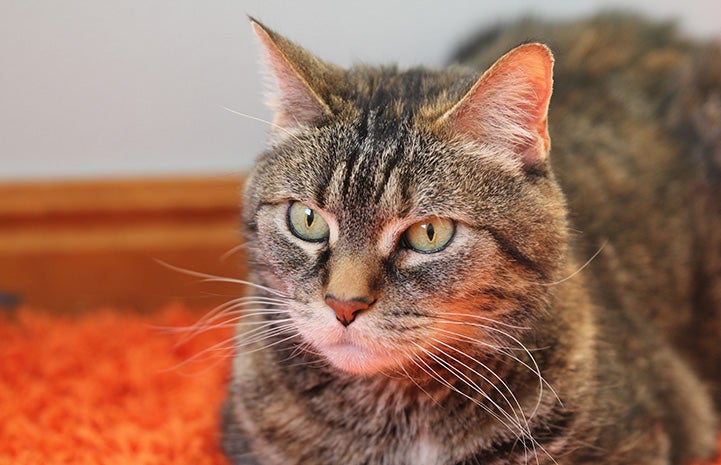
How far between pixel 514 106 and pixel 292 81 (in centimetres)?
30

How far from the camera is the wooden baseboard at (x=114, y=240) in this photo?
1.91 meters

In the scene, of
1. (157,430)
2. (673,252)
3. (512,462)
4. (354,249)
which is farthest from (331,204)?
(673,252)

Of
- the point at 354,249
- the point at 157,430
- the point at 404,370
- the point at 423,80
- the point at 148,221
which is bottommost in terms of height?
the point at 157,430

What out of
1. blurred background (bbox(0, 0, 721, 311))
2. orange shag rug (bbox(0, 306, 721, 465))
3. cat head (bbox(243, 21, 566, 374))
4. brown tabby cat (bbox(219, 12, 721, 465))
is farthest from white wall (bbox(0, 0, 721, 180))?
cat head (bbox(243, 21, 566, 374))

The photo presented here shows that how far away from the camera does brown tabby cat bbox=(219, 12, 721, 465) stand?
107 cm

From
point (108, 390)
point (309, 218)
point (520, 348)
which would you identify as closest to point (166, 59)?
point (108, 390)

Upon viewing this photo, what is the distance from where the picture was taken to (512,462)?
1.16 metres

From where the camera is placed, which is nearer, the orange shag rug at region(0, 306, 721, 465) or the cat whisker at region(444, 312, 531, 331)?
the cat whisker at region(444, 312, 531, 331)

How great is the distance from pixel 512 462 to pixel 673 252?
25.6 inches

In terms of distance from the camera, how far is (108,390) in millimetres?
1630

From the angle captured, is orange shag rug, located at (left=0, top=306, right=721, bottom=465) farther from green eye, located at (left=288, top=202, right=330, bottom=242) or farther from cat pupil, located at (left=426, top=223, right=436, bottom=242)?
cat pupil, located at (left=426, top=223, right=436, bottom=242)

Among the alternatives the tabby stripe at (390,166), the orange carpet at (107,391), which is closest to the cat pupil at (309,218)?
the tabby stripe at (390,166)

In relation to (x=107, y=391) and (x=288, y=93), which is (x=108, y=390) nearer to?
(x=107, y=391)

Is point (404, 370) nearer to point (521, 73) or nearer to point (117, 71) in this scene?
point (521, 73)
